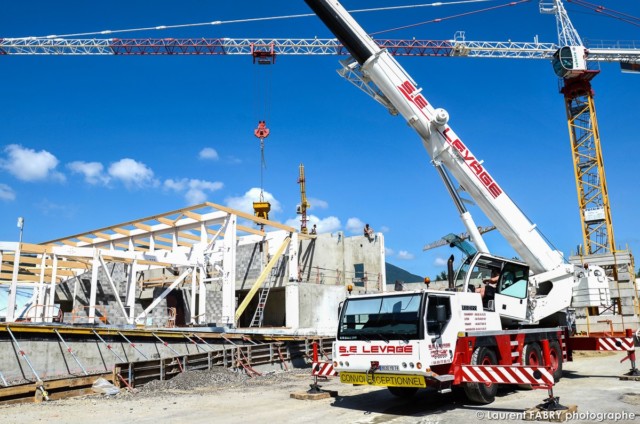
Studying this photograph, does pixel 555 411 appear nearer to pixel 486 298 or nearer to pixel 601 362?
pixel 486 298

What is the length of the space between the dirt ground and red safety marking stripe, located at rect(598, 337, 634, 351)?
82 centimetres

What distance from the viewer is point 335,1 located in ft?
47.2

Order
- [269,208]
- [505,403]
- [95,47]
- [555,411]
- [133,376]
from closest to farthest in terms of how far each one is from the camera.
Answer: [555,411] → [505,403] → [133,376] → [269,208] → [95,47]

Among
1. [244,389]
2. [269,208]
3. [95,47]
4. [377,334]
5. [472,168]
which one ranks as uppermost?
[95,47]

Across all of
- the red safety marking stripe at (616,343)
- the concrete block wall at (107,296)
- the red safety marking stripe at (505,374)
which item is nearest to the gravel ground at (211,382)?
the red safety marking stripe at (505,374)

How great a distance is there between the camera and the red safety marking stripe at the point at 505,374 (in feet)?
29.2

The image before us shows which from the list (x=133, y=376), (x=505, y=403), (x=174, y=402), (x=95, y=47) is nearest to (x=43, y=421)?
(x=174, y=402)

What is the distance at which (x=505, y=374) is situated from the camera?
9.33 metres

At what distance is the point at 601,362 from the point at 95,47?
159ft

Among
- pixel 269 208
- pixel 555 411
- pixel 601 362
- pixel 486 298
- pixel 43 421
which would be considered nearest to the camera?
pixel 555 411

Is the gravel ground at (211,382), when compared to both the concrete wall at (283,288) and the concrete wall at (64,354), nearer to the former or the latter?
the concrete wall at (64,354)

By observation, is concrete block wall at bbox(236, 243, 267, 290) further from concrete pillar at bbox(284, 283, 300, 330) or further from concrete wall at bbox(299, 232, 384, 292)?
concrete wall at bbox(299, 232, 384, 292)

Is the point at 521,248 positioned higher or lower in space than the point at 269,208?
lower

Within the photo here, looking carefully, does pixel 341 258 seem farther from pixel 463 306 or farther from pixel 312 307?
pixel 463 306
